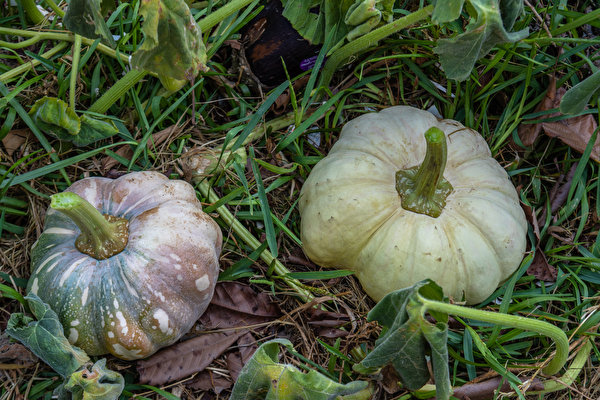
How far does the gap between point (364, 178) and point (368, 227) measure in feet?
0.64

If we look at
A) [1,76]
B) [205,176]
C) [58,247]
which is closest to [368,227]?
[205,176]

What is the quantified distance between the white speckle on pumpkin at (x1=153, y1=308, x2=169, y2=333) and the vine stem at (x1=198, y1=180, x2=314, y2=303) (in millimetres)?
514

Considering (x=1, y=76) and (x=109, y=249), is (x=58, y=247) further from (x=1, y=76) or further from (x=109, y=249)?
(x=1, y=76)

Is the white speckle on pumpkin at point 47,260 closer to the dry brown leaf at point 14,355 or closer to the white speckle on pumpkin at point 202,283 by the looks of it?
the dry brown leaf at point 14,355

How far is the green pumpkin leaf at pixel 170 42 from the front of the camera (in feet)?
6.38

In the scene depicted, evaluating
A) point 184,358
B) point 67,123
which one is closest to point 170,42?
point 67,123

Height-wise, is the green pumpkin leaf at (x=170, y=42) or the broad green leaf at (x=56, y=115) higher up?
the green pumpkin leaf at (x=170, y=42)

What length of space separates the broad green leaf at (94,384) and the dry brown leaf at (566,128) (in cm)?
201

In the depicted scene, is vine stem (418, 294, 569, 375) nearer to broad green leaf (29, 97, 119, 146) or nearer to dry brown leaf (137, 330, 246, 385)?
dry brown leaf (137, 330, 246, 385)

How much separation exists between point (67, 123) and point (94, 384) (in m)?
1.02

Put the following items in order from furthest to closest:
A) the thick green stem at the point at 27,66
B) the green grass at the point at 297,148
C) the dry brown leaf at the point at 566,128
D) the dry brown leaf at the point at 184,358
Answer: the dry brown leaf at the point at 566,128 < the thick green stem at the point at 27,66 < the green grass at the point at 297,148 < the dry brown leaf at the point at 184,358

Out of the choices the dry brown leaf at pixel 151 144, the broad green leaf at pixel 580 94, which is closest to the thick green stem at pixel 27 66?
the dry brown leaf at pixel 151 144

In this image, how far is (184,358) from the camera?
2.42 meters

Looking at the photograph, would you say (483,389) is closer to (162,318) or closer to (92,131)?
(162,318)
